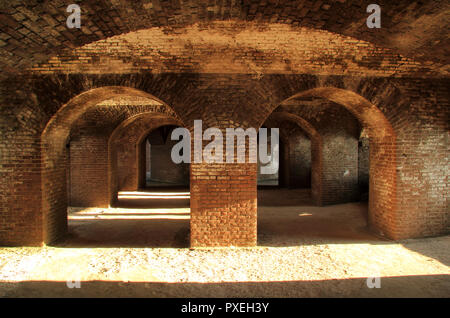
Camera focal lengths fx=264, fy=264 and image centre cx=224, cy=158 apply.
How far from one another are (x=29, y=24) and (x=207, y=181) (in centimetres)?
349

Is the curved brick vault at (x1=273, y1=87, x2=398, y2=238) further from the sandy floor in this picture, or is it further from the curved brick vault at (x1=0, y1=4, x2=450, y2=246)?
the sandy floor

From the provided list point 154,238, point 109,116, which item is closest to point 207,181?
point 154,238

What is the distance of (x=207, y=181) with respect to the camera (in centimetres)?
517

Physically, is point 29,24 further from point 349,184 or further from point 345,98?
point 349,184

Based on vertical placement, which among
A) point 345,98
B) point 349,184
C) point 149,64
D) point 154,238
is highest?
point 149,64

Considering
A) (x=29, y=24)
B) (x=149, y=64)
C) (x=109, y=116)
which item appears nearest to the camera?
(x=29, y=24)

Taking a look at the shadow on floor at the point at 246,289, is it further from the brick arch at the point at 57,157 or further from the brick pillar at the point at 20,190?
the brick arch at the point at 57,157

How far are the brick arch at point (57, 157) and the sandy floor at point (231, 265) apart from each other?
1.55 feet

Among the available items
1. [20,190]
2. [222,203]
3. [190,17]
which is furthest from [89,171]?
[190,17]

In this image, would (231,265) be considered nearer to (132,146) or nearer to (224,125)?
(224,125)

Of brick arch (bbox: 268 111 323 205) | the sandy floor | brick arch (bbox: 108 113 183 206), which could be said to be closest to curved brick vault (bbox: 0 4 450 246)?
the sandy floor

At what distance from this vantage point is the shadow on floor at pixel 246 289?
12.1 ft

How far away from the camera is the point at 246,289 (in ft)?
12.5

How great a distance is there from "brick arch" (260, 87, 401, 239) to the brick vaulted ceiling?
2220mm
